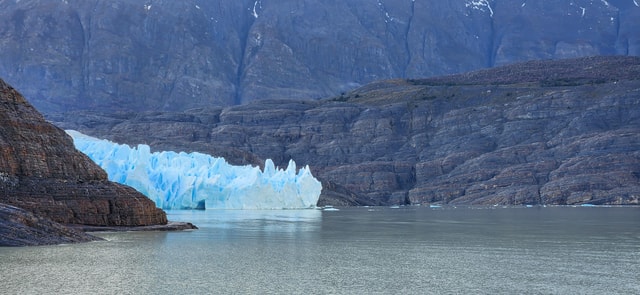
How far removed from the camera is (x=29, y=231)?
148 ft

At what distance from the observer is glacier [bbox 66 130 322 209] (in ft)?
317

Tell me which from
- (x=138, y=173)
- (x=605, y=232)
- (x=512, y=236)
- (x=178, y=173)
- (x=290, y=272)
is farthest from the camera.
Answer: (x=178, y=173)

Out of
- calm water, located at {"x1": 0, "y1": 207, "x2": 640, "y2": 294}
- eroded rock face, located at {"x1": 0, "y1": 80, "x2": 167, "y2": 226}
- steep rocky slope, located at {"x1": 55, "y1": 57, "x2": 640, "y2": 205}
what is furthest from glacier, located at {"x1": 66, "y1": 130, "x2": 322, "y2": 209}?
calm water, located at {"x1": 0, "y1": 207, "x2": 640, "y2": 294}

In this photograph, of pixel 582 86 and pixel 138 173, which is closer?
pixel 138 173

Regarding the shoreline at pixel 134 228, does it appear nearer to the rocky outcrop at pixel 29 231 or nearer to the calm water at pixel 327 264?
the calm water at pixel 327 264

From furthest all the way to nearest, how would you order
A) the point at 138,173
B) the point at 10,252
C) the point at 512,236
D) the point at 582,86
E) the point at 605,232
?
the point at 582,86 → the point at 138,173 → the point at 605,232 → the point at 512,236 → the point at 10,252

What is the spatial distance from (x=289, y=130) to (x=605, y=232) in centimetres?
13241

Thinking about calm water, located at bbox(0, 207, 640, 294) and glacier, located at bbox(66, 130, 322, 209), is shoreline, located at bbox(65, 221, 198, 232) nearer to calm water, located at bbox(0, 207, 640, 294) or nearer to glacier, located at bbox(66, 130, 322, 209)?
calm water, located at bbox(0, 207, 640, 294)

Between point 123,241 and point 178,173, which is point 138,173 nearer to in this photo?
point 178,173

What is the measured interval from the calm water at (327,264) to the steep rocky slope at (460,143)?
91973mm

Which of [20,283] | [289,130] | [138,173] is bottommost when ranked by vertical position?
[20,283]

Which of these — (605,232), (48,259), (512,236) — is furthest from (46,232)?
(605,232)

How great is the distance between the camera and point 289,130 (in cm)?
19300

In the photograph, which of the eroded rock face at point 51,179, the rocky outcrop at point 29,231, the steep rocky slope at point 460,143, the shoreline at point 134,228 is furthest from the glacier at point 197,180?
the rocky outcrop at point 29,231
